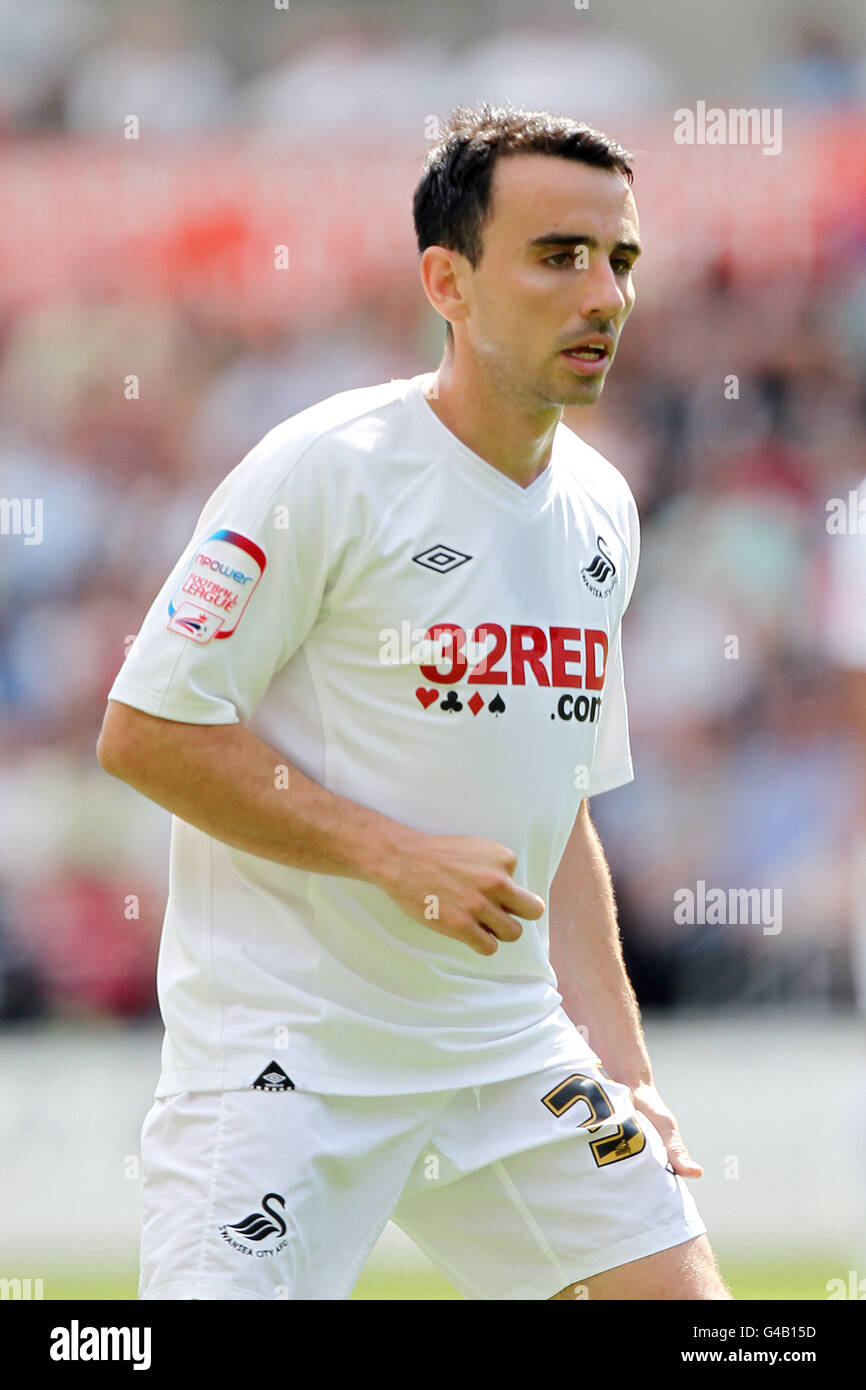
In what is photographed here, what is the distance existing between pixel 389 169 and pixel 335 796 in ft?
18.1

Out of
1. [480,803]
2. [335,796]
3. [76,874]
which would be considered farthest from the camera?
[76,874]

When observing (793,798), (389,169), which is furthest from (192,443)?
(793,798)

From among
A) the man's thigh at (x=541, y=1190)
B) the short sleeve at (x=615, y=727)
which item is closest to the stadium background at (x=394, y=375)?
the short sleeve at (x=615, y=727)

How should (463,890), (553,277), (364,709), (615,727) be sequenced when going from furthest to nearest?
(615,727), (553,277), (364,709), (463,890)

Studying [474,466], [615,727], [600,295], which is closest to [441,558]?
[474,466]

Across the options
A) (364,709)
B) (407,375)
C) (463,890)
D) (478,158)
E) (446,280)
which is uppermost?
(407,375)

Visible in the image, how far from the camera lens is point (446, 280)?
112 inches

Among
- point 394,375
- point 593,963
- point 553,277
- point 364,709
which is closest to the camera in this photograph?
point 364,709

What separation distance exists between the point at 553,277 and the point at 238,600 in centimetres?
73

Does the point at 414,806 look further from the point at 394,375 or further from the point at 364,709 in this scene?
the point at 394,375

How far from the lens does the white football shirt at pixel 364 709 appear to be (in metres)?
2.46

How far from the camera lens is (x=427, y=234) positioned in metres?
2.91

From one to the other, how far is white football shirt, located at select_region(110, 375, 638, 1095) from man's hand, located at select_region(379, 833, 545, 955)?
0.18 meters
